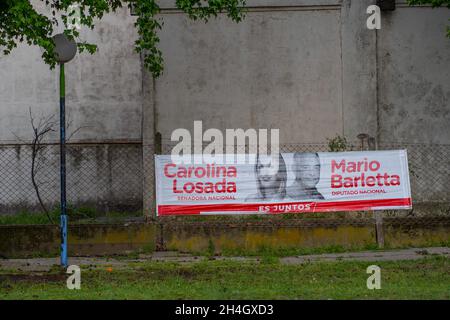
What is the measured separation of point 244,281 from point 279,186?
3.78 meters

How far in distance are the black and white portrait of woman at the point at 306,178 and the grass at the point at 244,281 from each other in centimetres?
185

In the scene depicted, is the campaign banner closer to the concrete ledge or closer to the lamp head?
the concrete ledge

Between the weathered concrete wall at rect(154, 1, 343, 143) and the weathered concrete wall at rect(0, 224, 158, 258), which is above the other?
the weathered concrete wall at rect(154, 1, 343, 143)

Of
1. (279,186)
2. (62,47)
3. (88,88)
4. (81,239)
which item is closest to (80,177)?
(88,88)

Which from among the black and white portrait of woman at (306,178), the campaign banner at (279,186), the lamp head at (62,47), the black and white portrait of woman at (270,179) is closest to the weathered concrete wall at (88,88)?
the campaign banner at (279,186)

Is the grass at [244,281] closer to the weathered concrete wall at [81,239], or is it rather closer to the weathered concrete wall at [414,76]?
the weathered concrete wall at [81,239]

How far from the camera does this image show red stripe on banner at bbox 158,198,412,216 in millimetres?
15500

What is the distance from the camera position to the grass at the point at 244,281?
10.8 m

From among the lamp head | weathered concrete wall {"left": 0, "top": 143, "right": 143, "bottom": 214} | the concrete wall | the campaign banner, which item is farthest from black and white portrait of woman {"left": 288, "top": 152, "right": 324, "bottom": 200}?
weathered concrete wall {"left": 0, "top": 143, "right": 143, "bottom": 214}

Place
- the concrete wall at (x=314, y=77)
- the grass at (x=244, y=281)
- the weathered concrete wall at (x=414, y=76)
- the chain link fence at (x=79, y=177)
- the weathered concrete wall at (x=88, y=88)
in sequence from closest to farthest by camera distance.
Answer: the grass at (x=244, y=281)
the concrete wall at (x=314, y=77)
the weathered concrete wall at (x=414, y=76)
the chain link fence at (x=79, y=177)
the weathered concrete wall at (x=88, y=88)

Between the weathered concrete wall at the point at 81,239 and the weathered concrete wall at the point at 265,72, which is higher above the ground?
the weathered concrete wall at the point at 265,72
